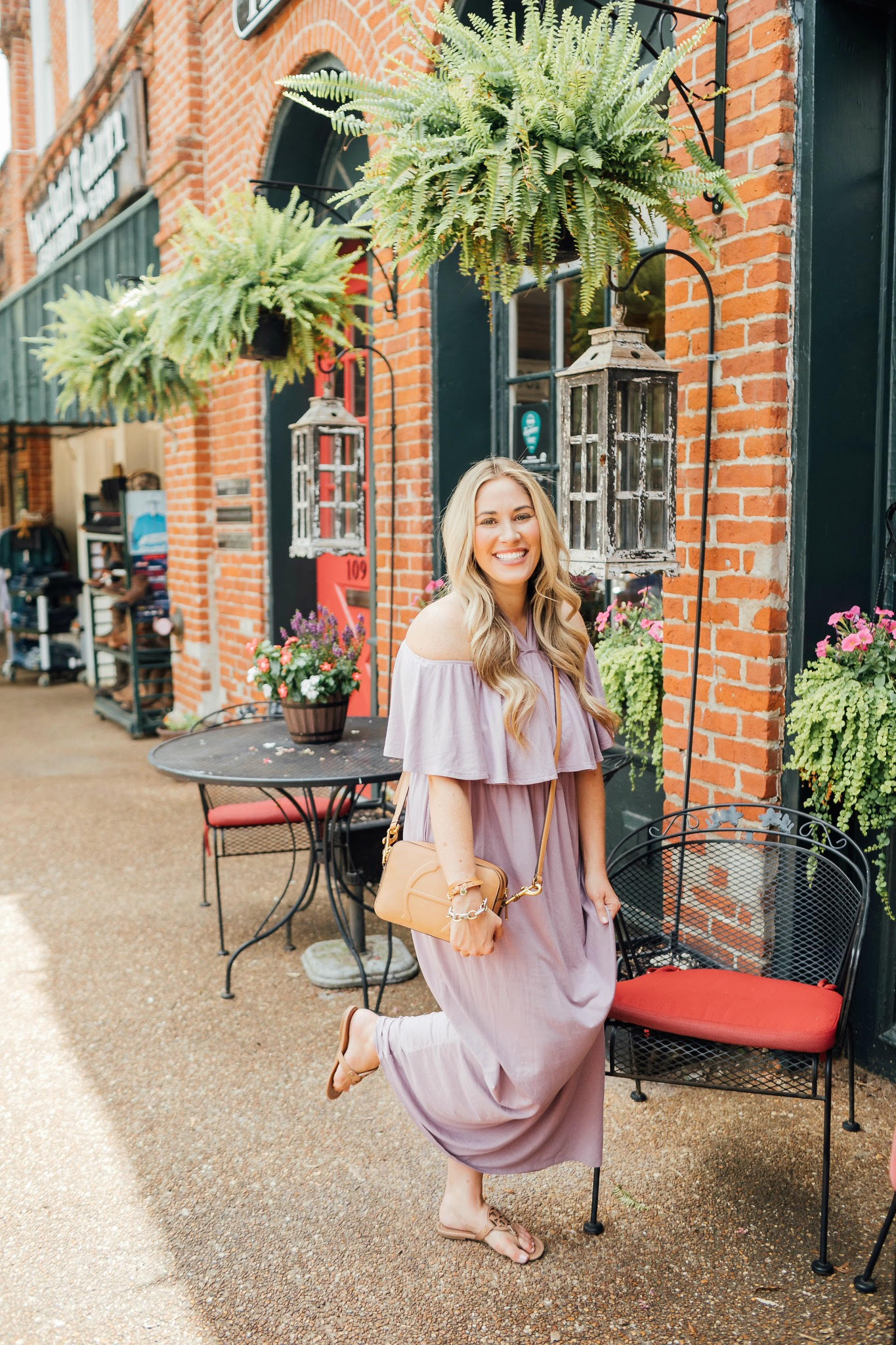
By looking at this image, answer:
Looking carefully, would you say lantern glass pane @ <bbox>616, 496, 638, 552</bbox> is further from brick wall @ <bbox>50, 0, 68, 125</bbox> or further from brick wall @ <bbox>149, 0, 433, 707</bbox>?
brick wall @ <bbox>50, 0, 68, 125</bbox>

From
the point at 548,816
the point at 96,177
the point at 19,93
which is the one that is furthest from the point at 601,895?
the point at 19,93

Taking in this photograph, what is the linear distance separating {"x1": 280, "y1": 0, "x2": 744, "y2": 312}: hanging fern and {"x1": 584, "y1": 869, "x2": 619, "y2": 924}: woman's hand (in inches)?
57.4

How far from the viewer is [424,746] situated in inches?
90.9

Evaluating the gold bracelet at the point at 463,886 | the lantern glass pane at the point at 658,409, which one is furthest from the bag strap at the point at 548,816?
the lantern glass pane at the point at 658,409

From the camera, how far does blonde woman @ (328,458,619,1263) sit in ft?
7.61

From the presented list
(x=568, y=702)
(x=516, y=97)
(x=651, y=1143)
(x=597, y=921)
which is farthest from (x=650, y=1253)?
(x=516, y=97)

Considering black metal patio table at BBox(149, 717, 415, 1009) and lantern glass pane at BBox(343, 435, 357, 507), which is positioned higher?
lantern glass pane at BBox(343, 435, 357, 507)

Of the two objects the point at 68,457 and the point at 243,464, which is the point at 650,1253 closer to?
the point at 243,464

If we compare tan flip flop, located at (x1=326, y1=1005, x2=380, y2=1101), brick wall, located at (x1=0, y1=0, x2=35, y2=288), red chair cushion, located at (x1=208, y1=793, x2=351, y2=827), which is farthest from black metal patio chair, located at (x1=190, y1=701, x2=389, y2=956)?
brick wall, located at (x1=0, y1=0, x2=35, y2=288)

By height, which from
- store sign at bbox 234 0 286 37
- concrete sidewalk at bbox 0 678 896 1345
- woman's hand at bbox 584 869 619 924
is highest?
store sign at bbox 234 0 286 37

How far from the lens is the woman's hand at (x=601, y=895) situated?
2516 millimetres

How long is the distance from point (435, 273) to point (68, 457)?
9.91m

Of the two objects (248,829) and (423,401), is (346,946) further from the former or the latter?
(423,401)

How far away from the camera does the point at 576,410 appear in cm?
314
